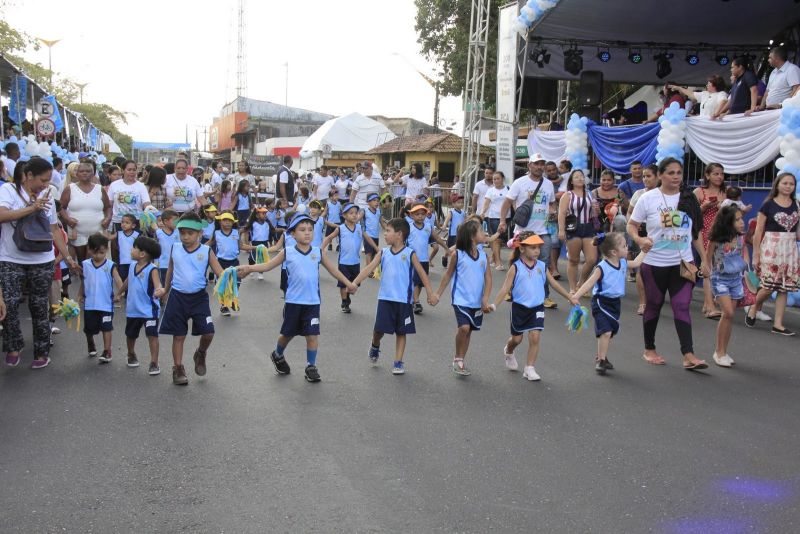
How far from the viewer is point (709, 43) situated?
20062mm

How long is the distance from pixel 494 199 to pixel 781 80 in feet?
16.4

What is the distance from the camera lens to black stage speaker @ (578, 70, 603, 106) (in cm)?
1841

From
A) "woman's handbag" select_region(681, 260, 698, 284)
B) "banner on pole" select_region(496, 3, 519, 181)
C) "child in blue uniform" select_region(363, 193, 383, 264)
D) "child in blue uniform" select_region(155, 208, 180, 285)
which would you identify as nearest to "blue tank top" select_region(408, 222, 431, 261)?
"child in blue uniform" select_region(363, 193, 383, 264)

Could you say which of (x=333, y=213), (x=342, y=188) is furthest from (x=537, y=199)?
(x=342, y=188)

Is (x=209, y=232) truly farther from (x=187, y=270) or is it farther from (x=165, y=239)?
(x=187, y=270)

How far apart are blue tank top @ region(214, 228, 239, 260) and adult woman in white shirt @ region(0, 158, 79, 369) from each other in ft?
14.5

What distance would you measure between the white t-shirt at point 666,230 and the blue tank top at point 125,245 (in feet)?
19.2

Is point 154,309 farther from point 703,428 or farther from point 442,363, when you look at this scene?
point 703,428

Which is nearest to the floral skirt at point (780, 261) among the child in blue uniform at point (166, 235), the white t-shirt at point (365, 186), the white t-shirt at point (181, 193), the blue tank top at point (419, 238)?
the blue tank top at point (419, 238)

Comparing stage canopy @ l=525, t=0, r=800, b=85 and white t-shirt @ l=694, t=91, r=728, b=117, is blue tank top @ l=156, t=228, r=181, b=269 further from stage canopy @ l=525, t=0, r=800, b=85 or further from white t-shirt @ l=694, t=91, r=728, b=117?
stage canopy @ l=525, t=0, r=800, b=85

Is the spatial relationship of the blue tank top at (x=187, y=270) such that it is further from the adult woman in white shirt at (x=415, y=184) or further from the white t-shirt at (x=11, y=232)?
the adult woman in white shirt at (x=415, y=184)

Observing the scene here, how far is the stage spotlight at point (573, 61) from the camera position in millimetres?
19469

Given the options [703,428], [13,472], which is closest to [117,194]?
[13,472]

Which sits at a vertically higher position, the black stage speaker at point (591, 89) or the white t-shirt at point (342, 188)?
the black stage speaker at point (591, 89)
